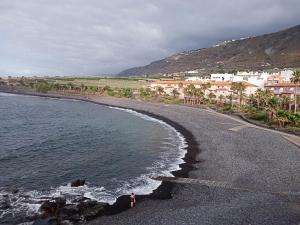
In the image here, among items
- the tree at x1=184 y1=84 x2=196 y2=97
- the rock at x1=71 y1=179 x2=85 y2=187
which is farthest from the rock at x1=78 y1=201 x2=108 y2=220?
the tree at x1=184 y1=84 x2=196 y2=97

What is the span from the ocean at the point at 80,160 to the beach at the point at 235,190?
380cm

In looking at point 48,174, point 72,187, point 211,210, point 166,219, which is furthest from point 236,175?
point 48,174

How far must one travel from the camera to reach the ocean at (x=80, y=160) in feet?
116

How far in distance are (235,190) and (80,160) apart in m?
22.4

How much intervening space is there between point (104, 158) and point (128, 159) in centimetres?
351

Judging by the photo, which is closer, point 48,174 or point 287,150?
point 48,174

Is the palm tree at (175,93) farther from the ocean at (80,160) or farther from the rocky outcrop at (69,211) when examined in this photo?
the rocky outcrop at (69,211)

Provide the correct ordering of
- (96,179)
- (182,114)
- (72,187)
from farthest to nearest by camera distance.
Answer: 1. (182,114)
2. (96,179)
3. (72,187)

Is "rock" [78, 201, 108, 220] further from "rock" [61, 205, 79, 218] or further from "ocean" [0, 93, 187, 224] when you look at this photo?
"ocean" [0, 93, 187, 224]

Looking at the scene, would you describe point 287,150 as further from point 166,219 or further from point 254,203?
point 166,219

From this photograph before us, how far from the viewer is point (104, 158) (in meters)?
50.6

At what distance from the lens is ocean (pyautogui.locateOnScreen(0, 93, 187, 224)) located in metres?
35.2

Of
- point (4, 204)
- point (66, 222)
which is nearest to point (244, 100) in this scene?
point (4, 204)

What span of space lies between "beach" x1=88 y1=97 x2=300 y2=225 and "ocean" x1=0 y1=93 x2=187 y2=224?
3.80 metres
